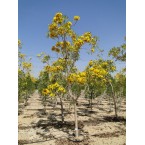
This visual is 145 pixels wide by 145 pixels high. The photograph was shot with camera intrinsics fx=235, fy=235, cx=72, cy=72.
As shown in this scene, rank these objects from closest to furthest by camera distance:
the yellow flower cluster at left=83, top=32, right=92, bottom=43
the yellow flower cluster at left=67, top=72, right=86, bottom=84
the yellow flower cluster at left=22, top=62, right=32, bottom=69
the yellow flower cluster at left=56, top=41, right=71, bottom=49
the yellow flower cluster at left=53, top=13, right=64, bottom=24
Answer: the yellow flower cluster at left=53, top=13, right=64, bottom=24, the yellow flower cluster at left=67, top=72, right=86, bottom=84, the yellow flower cluster at left=83, top=32, right=92, bottom=43, the yellow flower cluster at left=56, top=41, right=71, bottom=49, the yellow flower cluster at left=22, top=62, right=32, bottom=69

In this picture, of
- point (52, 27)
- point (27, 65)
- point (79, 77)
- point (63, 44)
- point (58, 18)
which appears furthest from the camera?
point (27, 65)

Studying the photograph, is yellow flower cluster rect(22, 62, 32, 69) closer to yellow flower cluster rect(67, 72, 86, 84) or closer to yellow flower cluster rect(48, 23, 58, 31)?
yellow flower cluster rect(48, 23, 58, 31)

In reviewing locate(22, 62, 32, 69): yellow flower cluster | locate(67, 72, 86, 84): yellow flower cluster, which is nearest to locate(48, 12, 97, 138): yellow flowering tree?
locate(67, 72, 86, 84): yellow flower cluster

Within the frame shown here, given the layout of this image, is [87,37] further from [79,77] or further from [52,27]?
[79,77]

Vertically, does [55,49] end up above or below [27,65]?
above

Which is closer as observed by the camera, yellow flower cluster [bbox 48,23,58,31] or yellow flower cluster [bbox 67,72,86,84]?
yellow flower cluster [bbox 67,72,86,84]

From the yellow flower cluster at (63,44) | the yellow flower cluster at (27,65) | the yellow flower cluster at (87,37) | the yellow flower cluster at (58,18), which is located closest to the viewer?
the yellow flower cluster at (58,18)

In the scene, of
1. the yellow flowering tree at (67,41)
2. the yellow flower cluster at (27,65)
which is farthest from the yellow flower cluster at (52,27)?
the yellow flower cluster at (27,65)

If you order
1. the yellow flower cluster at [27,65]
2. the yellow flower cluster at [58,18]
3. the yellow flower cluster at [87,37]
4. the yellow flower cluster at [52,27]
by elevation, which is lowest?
the yellow flower cluster at [27,65]

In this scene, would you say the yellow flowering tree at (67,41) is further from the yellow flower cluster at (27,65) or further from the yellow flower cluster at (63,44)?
the yellow flower cluster at (27,65)

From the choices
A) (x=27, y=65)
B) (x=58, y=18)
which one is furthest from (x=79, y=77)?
(x=27, y=65)

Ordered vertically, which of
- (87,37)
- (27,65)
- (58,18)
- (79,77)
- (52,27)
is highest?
(58,18)
